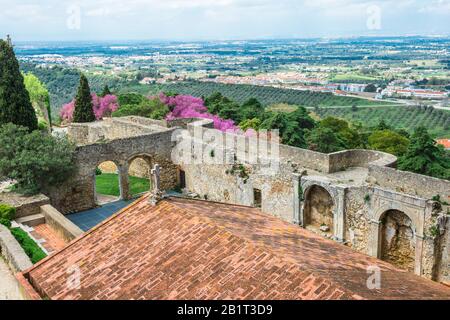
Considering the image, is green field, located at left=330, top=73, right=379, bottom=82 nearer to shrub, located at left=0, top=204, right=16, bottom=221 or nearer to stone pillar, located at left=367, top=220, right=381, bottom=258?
stone pillar, located at left=367, top=220, right=381, bottom=258

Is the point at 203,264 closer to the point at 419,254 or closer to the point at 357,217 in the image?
the point at 419,254

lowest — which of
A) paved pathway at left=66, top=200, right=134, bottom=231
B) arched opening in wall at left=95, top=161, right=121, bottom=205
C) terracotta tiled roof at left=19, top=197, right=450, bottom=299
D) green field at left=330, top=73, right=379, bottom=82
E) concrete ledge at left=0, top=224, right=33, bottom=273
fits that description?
paved pathway at left=66, top=200, right=134, bottom=231

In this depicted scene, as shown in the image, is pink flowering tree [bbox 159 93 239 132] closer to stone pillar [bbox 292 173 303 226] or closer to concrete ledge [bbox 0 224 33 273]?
stone pillar [bbox 292 173 303 226]

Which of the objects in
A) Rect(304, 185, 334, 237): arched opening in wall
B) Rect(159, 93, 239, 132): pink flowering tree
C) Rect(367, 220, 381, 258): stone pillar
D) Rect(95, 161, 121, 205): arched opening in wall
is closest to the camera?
Rect(367, 220, 381, 258): stone pillar

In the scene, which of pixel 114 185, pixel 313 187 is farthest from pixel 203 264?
pixel 114 185

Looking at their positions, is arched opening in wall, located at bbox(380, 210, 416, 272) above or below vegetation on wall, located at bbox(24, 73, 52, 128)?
below

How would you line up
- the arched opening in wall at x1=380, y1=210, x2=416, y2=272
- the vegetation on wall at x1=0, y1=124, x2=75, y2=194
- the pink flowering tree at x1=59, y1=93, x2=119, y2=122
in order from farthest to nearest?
the pink flowering tree at x1=59, y1=93, x2=119, y2=122, the vegetation on wall at x1=0, y1=124, x2=75, y2=194, the arched opening in wall at x1=380, y1=210, x2=416, y2=272

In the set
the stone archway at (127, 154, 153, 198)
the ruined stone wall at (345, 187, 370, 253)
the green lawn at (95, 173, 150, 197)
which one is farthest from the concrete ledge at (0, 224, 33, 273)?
the ruined stone wall at (345, 187, 370, 253)

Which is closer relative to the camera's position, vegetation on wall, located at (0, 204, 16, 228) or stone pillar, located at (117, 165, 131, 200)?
vegetation on wall, located at (0, 204, 16, 228)

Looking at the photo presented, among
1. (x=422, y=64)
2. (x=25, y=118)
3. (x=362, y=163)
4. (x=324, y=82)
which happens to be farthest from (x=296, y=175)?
(x=422, y=64)
